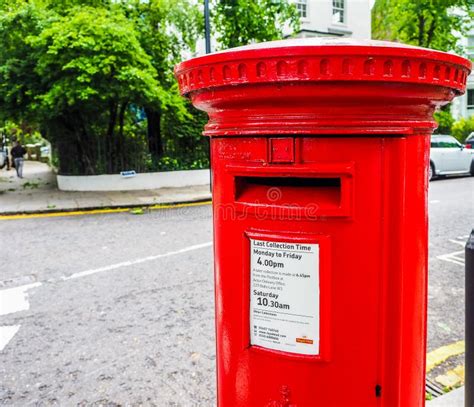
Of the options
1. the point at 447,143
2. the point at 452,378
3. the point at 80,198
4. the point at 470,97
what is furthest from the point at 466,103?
the point at 452,378

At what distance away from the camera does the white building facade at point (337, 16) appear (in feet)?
76.5

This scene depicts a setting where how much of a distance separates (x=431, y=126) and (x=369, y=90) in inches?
12.9

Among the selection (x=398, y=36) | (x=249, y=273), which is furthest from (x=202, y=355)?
(x=398, y=36)

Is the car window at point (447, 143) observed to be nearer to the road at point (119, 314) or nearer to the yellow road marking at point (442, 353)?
the road at point (119, 314)

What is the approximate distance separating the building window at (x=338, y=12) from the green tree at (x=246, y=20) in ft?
33.6

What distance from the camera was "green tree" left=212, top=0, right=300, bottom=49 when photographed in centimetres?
1430

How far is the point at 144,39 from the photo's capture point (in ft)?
46.3

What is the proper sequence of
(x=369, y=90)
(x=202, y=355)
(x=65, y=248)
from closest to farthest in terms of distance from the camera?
(x=369, y=90) → (x=202, y=355) → (x=65, y=248)

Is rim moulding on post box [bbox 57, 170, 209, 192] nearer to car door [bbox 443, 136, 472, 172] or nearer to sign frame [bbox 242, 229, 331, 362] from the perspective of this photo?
car door [bbox 443, 136, 472, 172]

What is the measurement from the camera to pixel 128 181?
48.7 feet

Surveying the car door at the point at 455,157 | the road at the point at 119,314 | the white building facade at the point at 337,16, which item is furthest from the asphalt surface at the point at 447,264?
the white building facade at the point at 337,16

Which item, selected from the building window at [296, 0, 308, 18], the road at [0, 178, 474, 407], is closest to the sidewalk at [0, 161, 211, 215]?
the road at [0, 178, 474, 407]

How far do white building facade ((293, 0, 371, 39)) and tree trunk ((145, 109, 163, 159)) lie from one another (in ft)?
34.8

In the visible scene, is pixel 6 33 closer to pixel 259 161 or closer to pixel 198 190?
pixel 198 190
